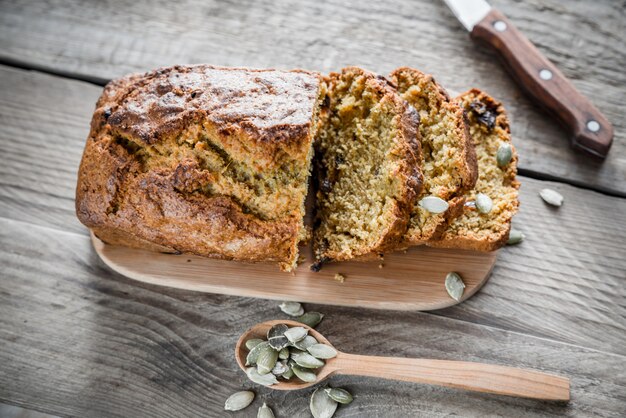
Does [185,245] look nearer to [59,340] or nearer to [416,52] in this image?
[59,340]

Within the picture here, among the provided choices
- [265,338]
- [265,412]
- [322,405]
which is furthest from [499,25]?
Answer: [265,412]

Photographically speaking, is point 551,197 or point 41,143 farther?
point 41,143

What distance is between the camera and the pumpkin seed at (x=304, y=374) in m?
2.82

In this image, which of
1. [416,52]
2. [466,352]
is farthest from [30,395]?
[416,52]

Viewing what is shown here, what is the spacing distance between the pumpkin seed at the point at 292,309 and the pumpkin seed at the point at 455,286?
773 mm

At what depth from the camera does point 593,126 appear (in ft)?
10.7

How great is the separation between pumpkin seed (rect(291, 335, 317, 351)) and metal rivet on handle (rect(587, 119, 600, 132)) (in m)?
1.94

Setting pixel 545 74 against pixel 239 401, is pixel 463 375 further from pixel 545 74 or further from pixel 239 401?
pixel 545 74

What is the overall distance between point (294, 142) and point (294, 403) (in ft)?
4.40

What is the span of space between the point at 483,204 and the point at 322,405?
1.28 meters

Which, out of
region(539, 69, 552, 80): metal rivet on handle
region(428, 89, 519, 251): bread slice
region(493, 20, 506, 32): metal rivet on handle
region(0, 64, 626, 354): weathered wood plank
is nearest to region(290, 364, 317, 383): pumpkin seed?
region(0, 64, 626, 354): weathered wood plank

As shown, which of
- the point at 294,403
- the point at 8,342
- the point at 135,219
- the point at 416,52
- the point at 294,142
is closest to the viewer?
the point at 294,142

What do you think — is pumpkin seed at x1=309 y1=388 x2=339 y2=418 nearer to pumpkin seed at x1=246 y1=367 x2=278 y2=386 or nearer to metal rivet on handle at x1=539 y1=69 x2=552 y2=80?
pumpkin seed at x1=246 y1=367 x2=278 y2=386

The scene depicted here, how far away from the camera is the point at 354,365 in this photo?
2836 millimetres
